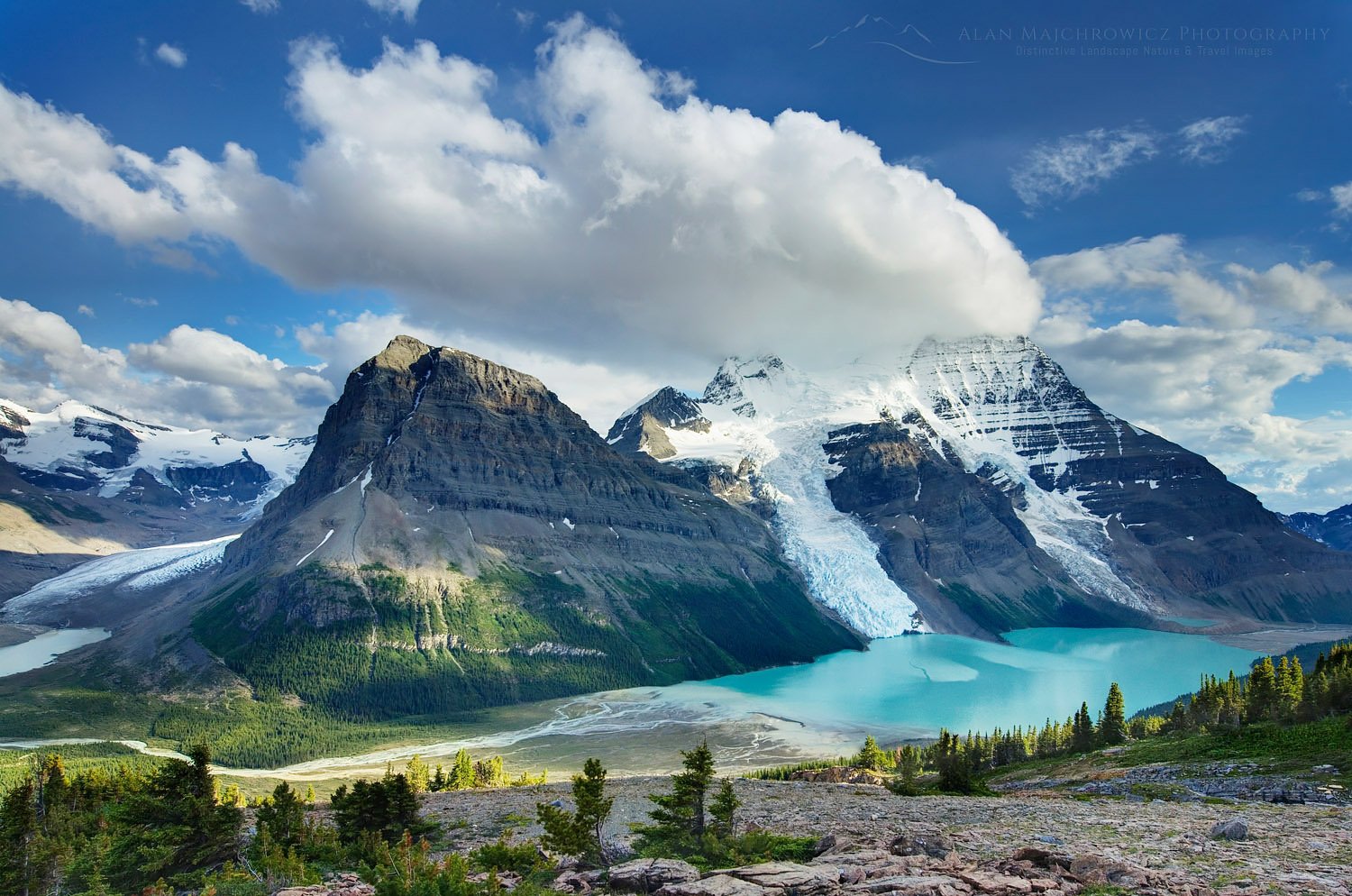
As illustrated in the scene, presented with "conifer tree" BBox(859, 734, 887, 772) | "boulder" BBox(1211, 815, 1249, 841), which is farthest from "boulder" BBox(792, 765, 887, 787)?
"boulder" BBox(1211, 815, 1249, 841)

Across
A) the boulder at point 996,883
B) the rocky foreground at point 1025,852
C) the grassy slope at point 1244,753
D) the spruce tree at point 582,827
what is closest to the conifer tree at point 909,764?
the grassy slope at point 1244,753

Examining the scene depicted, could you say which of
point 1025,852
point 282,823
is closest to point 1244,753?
point 1025,852

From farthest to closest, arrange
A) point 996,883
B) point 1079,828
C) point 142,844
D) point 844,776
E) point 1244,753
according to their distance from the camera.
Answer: point 844,776 → point 1244,753 → point 142,844 → point 1079,828 → point 996,883

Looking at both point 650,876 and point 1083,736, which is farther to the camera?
point 1083,736

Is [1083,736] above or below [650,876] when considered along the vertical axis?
below

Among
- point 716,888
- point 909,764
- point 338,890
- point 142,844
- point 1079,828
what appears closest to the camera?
point 716,888

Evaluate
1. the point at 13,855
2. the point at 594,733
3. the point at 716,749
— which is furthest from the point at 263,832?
the point at 594,733

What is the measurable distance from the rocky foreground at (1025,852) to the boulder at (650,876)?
0.05m

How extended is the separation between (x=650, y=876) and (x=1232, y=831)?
74.1 feet

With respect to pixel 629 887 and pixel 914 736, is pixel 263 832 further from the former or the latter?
pixel 914 736

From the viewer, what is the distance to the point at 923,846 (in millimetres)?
32000

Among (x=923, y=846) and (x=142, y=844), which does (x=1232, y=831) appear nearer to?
(x=923, y=846)

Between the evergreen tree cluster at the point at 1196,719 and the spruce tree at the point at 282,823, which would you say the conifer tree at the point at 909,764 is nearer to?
the evergreen tree cluster at the point at 1196,719

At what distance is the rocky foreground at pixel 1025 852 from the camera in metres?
25.0
